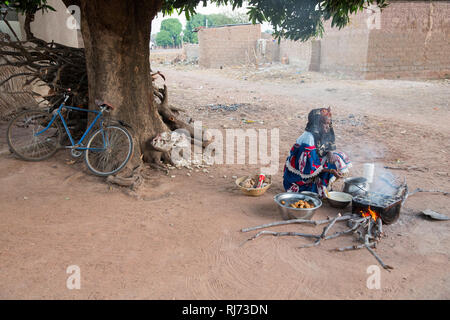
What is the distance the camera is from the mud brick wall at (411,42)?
534 inches

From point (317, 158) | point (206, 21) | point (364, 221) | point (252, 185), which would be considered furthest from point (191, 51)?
point (364, 221)

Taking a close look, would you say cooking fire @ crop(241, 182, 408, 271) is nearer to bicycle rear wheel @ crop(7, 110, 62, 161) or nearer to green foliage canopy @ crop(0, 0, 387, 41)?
green foliage canopy @ crop(0, 0, 387, 41)

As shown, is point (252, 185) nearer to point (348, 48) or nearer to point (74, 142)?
point (74, 142)

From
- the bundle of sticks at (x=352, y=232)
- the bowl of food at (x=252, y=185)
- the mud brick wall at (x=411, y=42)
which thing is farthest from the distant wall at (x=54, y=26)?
the mud brick wall at (x=411, y=42)

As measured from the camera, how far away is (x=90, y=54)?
4.85 meters

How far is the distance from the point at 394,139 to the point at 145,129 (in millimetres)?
4857

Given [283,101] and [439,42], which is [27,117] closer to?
[283,101]

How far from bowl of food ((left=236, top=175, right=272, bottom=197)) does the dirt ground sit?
0.28 ft

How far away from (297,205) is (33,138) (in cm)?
409

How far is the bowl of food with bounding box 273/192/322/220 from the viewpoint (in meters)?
3.70

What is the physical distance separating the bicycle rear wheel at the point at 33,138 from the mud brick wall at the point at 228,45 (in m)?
18.9

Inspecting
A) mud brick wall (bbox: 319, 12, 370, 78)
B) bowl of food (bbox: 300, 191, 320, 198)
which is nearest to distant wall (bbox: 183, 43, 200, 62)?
mud brick wall (bbox: 319, 12, 370, 78)

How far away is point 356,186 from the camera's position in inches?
168
